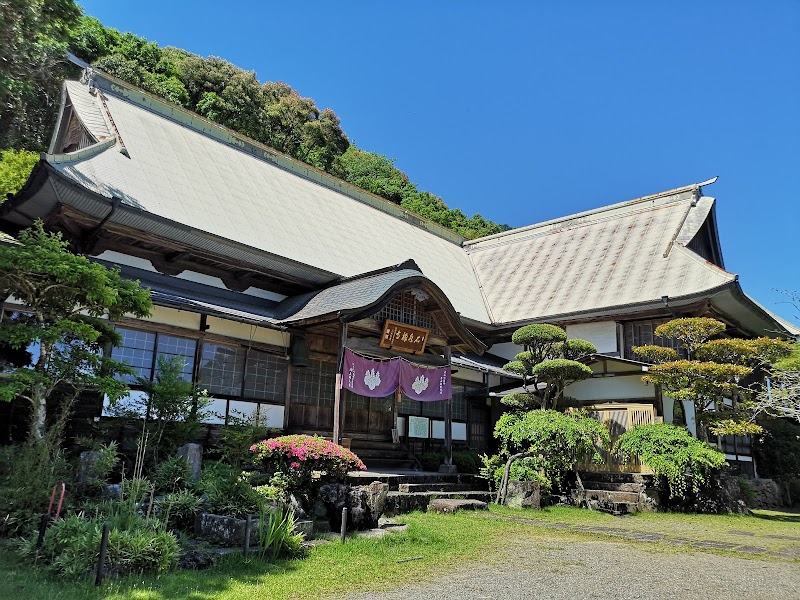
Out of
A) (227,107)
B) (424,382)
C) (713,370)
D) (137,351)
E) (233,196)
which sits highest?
(227,107)

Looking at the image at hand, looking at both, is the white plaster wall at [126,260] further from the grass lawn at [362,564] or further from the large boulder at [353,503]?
the grass lawn at [362,564]

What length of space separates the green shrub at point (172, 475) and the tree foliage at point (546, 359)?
875cm

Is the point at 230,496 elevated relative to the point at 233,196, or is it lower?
lower

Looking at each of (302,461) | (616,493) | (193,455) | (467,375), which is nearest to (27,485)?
(193,455)

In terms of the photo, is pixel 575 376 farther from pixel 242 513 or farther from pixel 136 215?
pixel 136 215

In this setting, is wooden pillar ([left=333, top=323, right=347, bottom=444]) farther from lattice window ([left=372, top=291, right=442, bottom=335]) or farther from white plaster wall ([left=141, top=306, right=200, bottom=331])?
white plaster wall ([left=141, top=306, right=200, bottom=331])

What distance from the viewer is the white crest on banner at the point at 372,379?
514 inches

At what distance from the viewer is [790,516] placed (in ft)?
47.5

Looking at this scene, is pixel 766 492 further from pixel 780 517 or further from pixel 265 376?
pixel 265 376

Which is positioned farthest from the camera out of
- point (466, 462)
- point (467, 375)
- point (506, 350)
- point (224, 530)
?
point (506, 350)

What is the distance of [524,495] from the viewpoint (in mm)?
12688

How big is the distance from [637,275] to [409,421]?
29.5 ft

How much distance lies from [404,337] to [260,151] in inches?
367

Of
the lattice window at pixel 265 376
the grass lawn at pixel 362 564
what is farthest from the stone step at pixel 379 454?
the grass lawn at pixel 362 564
